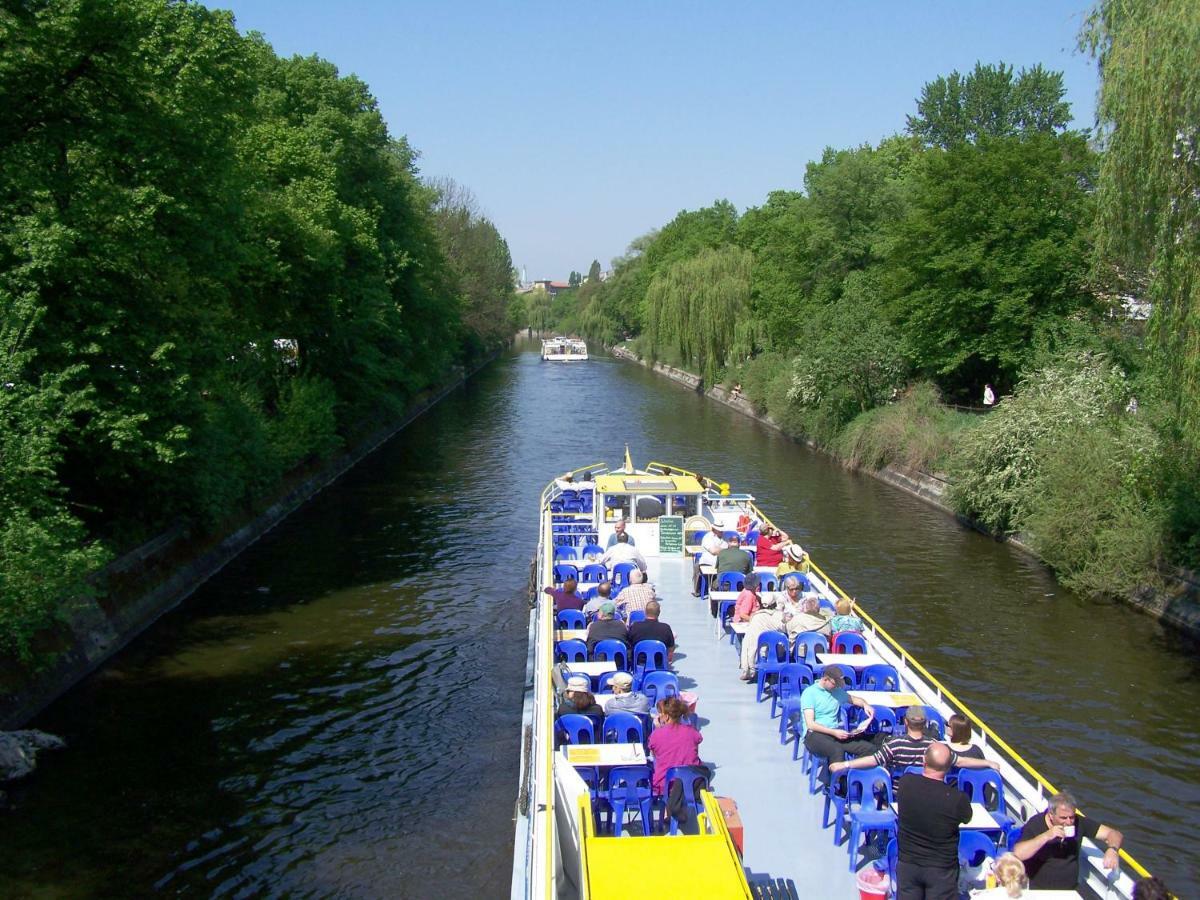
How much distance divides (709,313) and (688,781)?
6310 centimetres

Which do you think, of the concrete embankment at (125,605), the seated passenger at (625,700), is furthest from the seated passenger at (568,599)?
the concrete embankment at (125,605)

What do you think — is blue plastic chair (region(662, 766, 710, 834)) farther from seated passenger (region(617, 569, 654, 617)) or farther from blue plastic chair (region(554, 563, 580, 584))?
blue plastic chair (region(554, 563, 580, 584))

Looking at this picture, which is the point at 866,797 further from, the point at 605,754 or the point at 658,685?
the point at 658,685

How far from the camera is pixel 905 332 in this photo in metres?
43.4

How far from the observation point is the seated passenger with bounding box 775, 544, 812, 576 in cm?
1717

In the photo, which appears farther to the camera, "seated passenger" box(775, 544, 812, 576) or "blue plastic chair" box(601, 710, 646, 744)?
"seated passenger" box(775, 544, 812, 576)

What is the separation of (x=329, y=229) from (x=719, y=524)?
21.7m

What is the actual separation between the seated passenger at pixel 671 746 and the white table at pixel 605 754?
17cm

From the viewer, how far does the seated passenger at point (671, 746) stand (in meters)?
9.41

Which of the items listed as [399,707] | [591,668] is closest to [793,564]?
[591,668]

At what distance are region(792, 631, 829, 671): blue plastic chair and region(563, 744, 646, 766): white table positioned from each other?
12.6 feet

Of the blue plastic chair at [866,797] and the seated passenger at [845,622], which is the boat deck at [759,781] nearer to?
the blue plastic chair at [866,797]

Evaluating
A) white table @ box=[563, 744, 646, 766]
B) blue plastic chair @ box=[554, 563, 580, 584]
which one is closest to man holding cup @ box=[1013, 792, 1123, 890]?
white table @ box=[563, 744, 646, 766]

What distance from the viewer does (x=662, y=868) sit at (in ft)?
22.5
